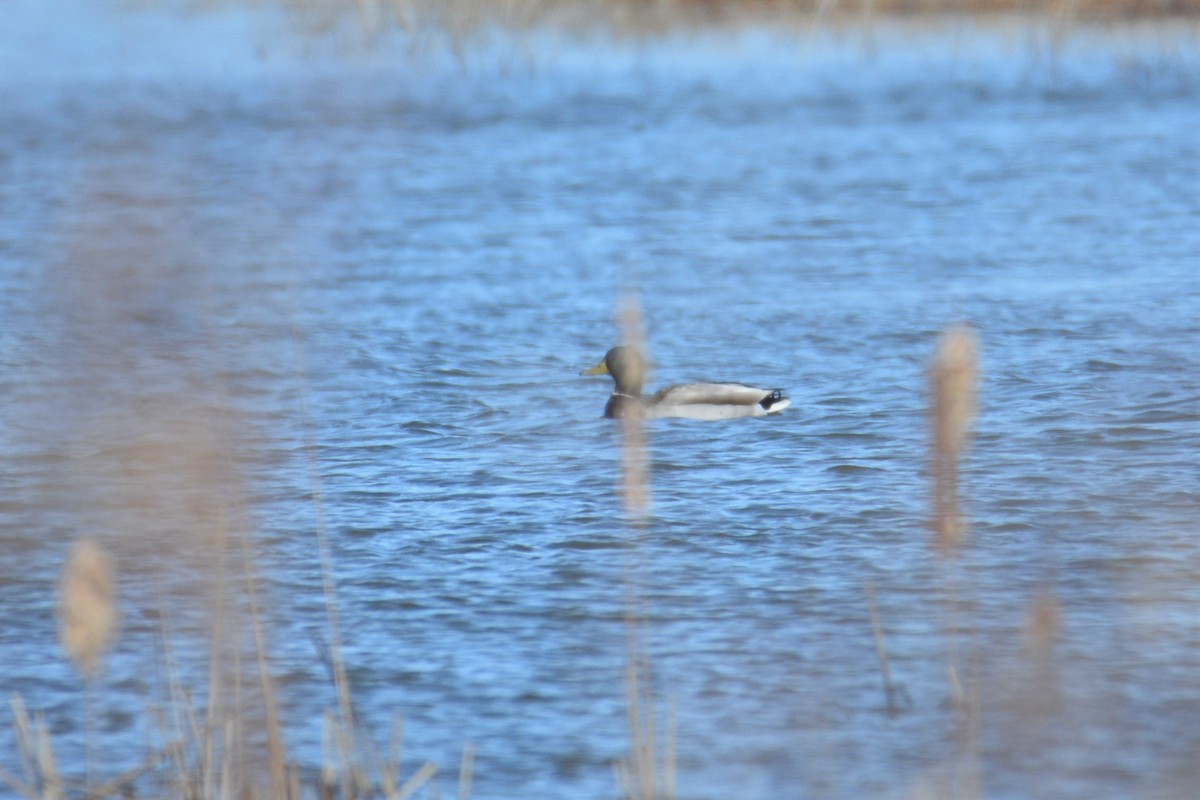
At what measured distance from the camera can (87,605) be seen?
8.29 feet

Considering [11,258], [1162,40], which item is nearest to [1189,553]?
[11,258]

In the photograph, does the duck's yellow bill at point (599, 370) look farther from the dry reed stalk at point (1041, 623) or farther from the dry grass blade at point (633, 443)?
the dry reed stalk at point (1041, 623)

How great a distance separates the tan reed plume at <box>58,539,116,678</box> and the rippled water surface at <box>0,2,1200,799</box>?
843 mm

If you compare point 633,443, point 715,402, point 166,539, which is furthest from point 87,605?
point 715,402

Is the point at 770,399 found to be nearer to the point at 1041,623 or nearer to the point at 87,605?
the point at 1041,623

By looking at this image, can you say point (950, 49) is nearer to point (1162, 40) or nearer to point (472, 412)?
point (1162, 40)

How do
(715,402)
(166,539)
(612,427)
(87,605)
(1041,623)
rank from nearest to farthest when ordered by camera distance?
1. (87,605)
2. (1041,623)
3. (166,539)
4. (715,402)
5. (612,427)

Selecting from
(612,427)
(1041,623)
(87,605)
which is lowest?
(612,427)

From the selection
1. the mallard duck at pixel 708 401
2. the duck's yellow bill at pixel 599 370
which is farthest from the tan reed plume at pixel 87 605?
the duck's yellow bill at pixel 599 370

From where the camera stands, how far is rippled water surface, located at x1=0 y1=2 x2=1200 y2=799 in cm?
410

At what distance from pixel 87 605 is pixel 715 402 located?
15.4 ft

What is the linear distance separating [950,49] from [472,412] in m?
12.8

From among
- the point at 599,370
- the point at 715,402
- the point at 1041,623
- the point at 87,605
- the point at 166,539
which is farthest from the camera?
the point at 599,370

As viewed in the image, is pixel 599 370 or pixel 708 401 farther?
pixel 599 370
